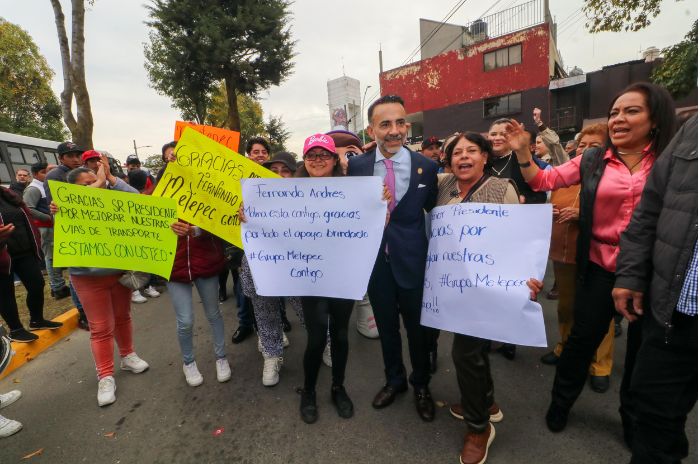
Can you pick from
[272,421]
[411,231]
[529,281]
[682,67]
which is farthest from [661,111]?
[682,67]

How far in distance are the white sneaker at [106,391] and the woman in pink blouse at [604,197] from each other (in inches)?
125

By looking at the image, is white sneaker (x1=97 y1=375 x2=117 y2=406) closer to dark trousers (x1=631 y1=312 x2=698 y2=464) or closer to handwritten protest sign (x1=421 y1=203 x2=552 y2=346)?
handwritten protest sign (x1=421 y1=203 x2=552 y2=346)

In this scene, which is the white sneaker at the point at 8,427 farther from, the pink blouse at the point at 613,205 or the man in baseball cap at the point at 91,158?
the pink blouse at the point at 613,205

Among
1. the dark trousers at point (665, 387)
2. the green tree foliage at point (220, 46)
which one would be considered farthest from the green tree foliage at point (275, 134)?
the dark trousers at point (665, 387)

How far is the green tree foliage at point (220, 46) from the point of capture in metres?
15.5

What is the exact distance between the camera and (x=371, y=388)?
2.70 meters

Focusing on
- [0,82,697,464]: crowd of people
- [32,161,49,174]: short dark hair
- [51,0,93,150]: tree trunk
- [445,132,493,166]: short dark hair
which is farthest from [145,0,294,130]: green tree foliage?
[445,132,493,166]: short dark hair

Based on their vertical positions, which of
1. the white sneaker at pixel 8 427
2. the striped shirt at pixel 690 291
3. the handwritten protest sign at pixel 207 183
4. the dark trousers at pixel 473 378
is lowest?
the white sneaker at pixel 8 427

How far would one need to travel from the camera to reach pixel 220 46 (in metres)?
15.5

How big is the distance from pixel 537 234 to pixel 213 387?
2694mm

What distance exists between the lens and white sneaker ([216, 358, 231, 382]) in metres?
2.90

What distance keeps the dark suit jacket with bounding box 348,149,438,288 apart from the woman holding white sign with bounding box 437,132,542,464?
0.24 meters

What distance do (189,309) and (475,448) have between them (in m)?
2.24

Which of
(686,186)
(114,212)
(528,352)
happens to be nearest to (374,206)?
(686,186)
